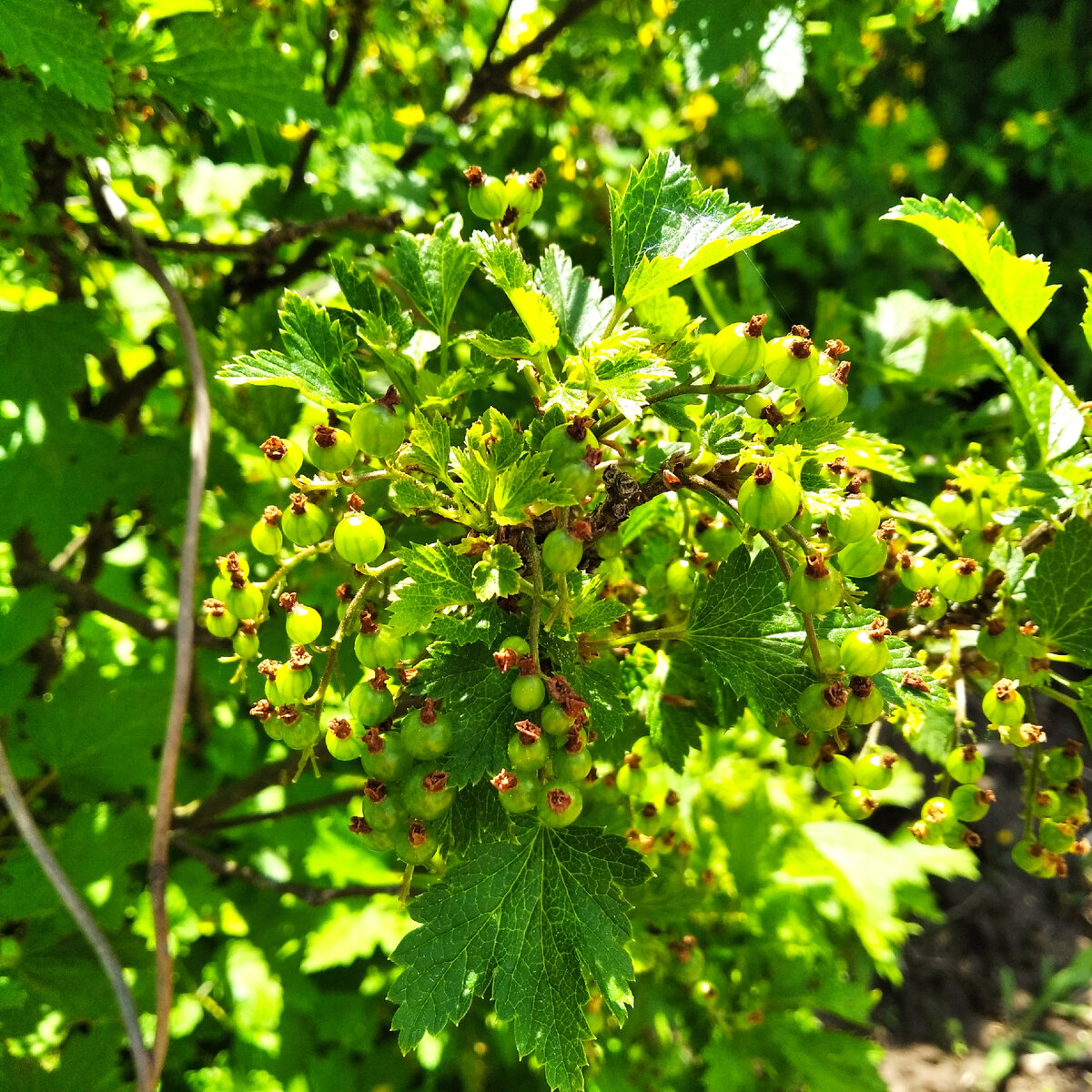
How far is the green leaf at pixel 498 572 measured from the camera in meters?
0.78

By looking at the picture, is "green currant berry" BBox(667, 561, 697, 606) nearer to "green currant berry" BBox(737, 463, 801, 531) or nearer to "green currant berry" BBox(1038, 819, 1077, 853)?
"green currant berry" BBox(737, 463, 801, 531)

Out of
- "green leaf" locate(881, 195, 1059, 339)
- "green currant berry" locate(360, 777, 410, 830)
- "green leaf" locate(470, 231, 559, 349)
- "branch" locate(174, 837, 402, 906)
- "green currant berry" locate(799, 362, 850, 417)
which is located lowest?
"branch" locate(174, 837, 402, 906)

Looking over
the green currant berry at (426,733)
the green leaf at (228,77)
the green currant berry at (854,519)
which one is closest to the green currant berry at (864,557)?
the green currant berry at (854,519)

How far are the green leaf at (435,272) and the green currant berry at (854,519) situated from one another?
0.49 m

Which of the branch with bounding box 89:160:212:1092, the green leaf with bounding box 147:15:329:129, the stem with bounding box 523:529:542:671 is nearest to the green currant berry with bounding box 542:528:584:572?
the stem with bounding box 523:529:542:671

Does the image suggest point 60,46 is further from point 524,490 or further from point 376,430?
point 524,490

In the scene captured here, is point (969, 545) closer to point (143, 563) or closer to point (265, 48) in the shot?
point (265, 48)

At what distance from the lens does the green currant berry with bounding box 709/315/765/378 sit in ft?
2.66

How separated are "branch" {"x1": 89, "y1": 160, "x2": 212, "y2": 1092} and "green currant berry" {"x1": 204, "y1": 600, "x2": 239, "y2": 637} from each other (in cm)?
29

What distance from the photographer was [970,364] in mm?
1874

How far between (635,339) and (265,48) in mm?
1083

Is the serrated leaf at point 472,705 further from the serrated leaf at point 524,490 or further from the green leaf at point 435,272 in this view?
the green leaf at point 435,272

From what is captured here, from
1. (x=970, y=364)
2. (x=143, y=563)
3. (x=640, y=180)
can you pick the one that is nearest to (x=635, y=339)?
(x=640, y=180)

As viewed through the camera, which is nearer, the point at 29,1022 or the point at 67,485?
the point at 29,1022
